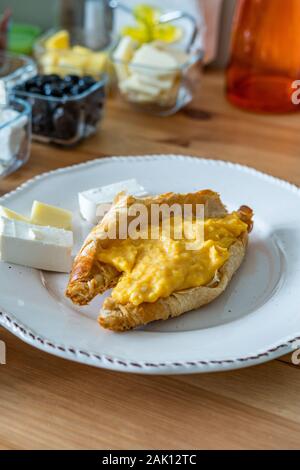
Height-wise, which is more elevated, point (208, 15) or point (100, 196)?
point (208, 15)

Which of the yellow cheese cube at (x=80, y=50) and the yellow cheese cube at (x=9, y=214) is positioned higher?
the yellow cheese cube at (x=80, y=50)

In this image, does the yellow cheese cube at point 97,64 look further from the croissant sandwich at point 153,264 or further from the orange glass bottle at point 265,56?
the croissant sandwich at point 153,264

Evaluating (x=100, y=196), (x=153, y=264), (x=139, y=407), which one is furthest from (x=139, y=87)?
(x=139, y=407)

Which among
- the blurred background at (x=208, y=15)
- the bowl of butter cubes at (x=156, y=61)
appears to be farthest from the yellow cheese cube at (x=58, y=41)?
the blurred background at (x=208, y=15)

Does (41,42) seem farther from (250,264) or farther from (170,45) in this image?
(250,264)

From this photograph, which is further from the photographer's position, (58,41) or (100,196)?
(58,41)

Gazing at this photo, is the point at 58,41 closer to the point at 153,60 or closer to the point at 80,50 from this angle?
the point at 80,50
